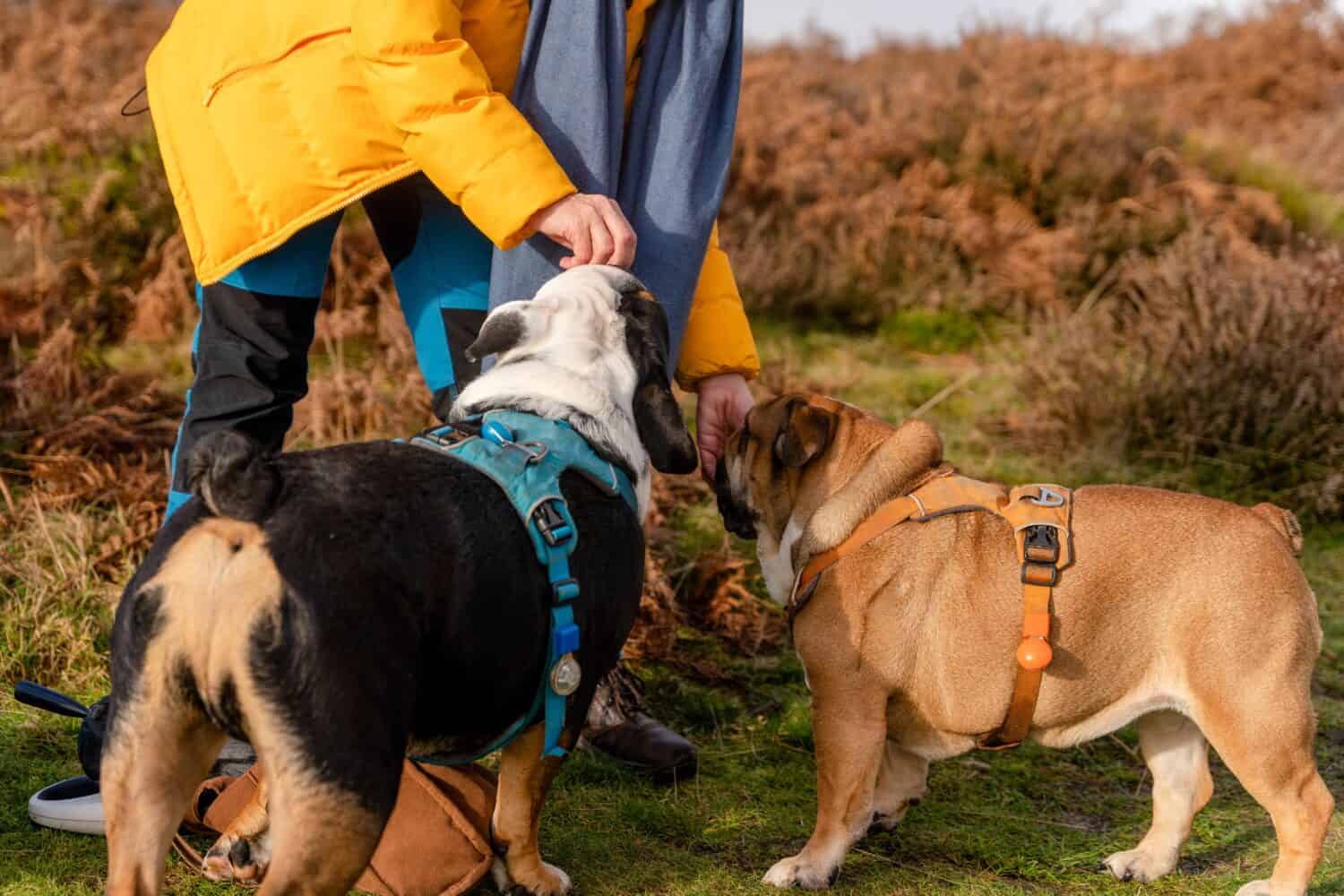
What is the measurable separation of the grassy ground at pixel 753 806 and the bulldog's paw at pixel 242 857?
105 mm

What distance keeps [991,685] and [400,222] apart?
6.80 ft

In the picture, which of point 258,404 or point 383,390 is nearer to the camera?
point 258,404

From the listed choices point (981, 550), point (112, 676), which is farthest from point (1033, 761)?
point (112, 676)

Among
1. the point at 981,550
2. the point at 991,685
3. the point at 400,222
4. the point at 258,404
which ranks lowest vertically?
the point at 991,685

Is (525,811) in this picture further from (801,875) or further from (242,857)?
(801,875)

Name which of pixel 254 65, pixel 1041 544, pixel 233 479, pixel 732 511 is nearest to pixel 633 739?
pixel 732 511

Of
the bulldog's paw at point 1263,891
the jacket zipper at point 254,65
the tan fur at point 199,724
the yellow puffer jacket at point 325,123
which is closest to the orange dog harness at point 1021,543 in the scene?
the bulldog's paw at point 1263,891

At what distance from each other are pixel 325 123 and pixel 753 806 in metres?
2.37

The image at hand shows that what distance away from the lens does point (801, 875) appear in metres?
3.57

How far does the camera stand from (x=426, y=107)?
3.12 meters

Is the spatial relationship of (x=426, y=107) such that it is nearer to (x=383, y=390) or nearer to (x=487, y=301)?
(x=487, y=301)

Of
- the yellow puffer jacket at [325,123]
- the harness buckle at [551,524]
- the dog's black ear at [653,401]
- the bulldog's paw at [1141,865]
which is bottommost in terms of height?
the bulldog's paw at [1141,865]

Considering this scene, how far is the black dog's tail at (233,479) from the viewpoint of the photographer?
2.43 meters

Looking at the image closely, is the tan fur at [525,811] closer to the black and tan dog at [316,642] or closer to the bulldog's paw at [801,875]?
the black and tan dog at [316,642]
